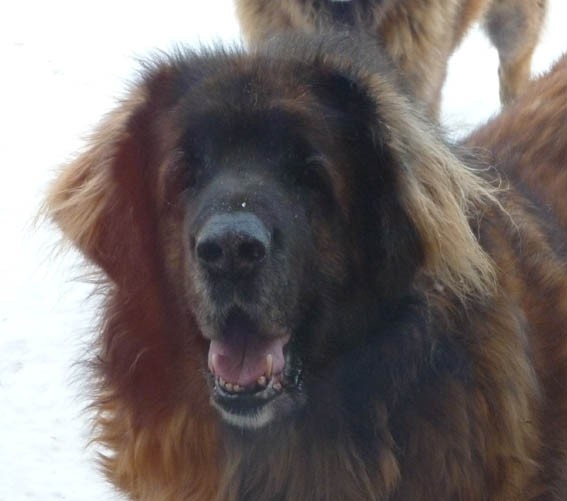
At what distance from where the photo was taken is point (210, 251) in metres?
2.34

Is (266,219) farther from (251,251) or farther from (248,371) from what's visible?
(248,371)

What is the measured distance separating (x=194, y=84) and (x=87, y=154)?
368 mm

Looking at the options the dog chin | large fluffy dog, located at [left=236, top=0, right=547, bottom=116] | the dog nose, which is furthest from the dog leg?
the dog nose

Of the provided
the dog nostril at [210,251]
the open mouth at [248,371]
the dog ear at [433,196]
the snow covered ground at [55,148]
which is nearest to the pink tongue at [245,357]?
the open mouth at [248,371]

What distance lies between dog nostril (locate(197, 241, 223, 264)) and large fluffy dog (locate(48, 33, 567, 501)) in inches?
1.7

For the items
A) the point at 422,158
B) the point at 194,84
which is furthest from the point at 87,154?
the point at 422,158

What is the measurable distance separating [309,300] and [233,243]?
335 millimetres

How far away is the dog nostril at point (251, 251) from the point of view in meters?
2.33

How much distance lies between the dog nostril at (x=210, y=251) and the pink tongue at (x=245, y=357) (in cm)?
26

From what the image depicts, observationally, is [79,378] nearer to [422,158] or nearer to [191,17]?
[422,158]

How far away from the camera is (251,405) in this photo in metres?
2.52

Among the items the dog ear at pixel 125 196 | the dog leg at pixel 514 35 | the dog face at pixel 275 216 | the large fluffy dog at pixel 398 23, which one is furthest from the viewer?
the dog leg at pixel 514 35

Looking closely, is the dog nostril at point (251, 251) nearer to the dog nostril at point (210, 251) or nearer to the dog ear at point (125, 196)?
the dog nostril at point (210, 251)

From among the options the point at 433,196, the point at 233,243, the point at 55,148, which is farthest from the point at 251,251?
the point at 55,148
